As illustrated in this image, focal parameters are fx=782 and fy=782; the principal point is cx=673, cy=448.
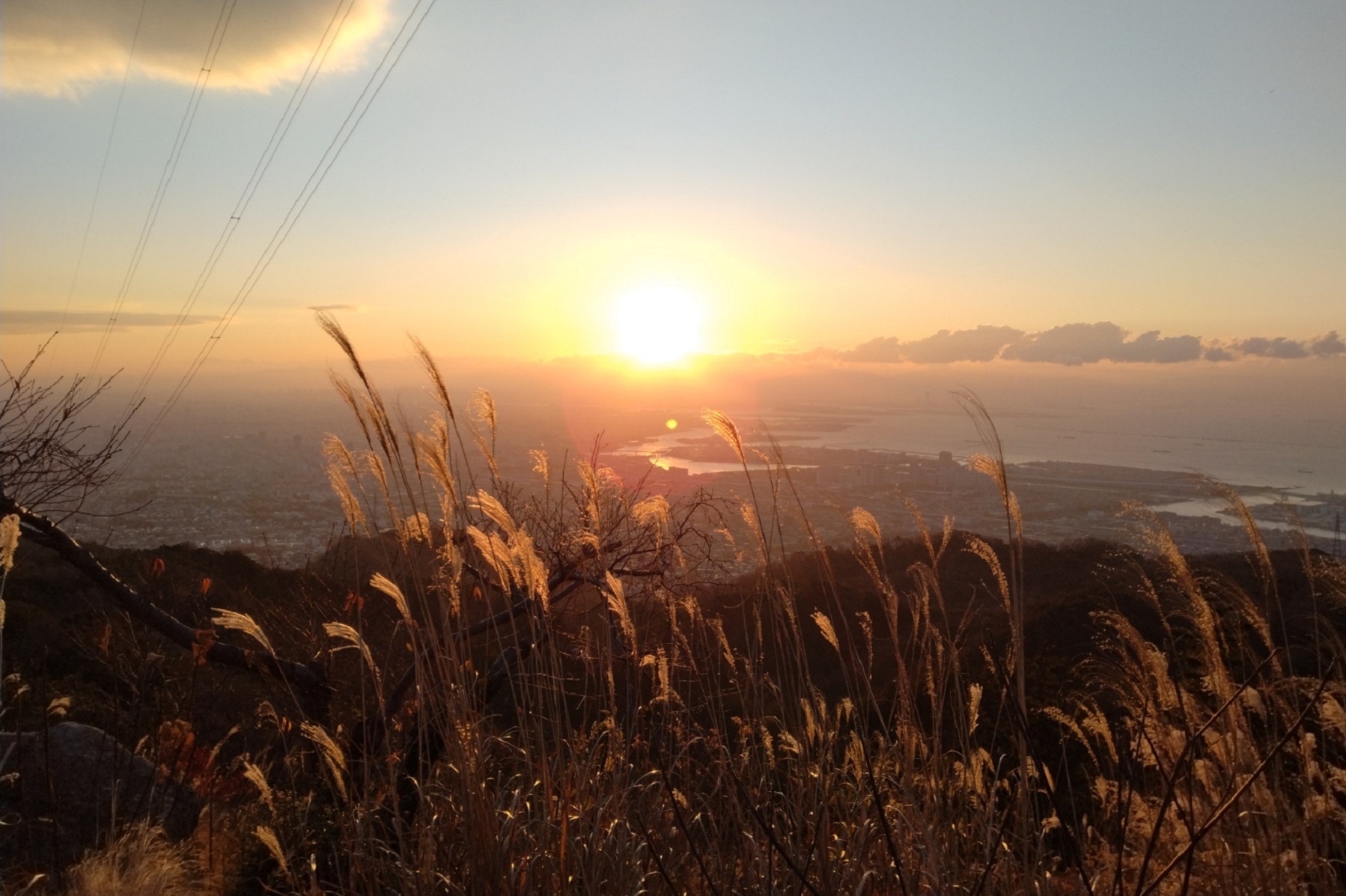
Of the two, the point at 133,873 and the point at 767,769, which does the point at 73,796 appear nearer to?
the point at 133,873

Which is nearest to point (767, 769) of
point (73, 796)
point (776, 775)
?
point (776, 775)

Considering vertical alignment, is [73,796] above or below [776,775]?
below

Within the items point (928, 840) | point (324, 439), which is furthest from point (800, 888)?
point (324, 439)

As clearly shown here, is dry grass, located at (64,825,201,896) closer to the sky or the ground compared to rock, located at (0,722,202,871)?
closer to the sky

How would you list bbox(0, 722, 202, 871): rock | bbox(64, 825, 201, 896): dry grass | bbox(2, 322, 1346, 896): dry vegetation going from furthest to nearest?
bbox(0, 722, 202, 871): rock < bbox(64, 825, 201, 896): dry grass < bbox(2, 322, 1346, 896): dry vegetation

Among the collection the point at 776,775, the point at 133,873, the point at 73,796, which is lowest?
the point at 73,796

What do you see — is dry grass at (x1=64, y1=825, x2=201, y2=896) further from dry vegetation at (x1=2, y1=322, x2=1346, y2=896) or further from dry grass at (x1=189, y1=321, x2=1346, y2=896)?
dry grass at (x1=189, y1=321, x2=1346, y2=896)

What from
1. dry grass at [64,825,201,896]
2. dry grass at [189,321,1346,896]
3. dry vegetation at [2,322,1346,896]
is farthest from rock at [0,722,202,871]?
dry grass at [189,321,1346,896]

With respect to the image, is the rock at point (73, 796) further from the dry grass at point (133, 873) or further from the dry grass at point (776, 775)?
the dry grass at point (776, 775)

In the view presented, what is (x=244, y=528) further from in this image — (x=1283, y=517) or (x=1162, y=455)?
(x=1162, y=455)
